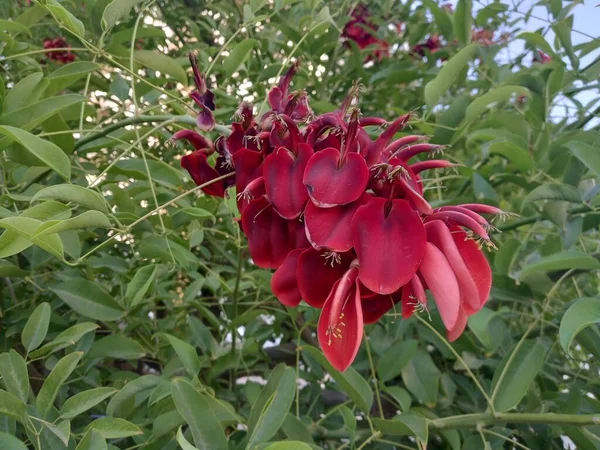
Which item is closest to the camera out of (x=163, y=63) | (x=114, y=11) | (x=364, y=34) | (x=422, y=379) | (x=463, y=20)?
(x=114, y=11)

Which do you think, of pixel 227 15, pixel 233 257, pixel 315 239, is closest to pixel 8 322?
pixel 233 257

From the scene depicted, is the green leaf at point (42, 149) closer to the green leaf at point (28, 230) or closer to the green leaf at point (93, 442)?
the green leaf at point (28, 230)

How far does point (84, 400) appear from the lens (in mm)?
525

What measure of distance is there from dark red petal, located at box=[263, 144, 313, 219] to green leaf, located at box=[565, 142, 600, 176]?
0.35m

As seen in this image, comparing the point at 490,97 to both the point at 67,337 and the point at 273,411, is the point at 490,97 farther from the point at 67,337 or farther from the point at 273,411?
the point at 67,337

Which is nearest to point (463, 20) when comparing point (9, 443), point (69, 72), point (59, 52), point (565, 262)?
point (565, 262)

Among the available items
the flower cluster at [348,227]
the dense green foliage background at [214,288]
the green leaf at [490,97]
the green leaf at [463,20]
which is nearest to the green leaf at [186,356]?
the dense green foliage background at [214,288]

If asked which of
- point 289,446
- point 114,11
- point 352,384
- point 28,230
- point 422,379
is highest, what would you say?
point 114,11

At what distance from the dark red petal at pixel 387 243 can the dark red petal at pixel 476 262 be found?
51mm

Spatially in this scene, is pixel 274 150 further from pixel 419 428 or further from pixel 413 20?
pixel 413 20

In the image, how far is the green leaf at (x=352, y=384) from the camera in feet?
1.99

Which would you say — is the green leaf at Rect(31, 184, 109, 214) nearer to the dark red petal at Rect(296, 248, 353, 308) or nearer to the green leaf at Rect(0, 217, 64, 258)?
the green leaf at Rect(0, 217, 64, 258)

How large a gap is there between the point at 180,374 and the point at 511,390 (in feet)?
1.38

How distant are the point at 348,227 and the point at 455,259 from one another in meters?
0.07
